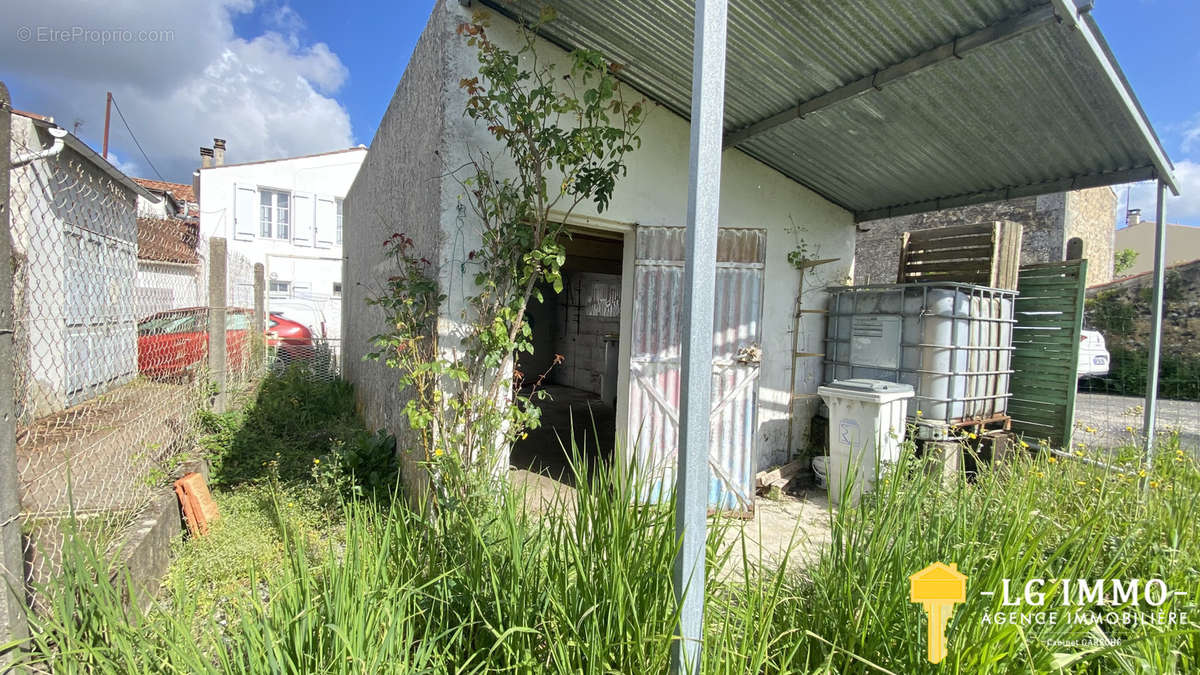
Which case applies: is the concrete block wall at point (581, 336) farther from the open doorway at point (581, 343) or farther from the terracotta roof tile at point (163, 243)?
the terracotta roof tile at point (163, 243)

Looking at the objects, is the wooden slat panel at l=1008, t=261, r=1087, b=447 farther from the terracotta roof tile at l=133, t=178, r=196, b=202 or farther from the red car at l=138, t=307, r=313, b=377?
the terracotta roof tile at l=133, t=178, r=196, b=202

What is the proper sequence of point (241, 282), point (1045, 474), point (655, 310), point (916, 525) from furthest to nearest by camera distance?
1. point (241, 282)
2. point (655, 310)
3. point (1045, 474)
4. point (916, 525)

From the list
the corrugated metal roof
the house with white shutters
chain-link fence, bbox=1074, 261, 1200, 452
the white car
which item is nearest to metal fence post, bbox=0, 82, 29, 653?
the corrugated metal roof

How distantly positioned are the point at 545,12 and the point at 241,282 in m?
7.46

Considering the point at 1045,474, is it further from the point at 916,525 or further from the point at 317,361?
the point at 317,361

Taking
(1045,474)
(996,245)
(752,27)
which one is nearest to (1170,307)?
(996,245)

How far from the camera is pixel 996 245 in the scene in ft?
16.7

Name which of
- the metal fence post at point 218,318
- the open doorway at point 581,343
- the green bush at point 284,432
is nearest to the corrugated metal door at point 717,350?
the green bush at point 284,432

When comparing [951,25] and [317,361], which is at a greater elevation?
[951,25]

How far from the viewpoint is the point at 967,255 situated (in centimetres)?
531

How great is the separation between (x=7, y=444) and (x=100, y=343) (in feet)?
18.9

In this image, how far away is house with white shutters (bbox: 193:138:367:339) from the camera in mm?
16297

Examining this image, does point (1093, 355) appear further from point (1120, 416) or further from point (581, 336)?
point (581, 336)

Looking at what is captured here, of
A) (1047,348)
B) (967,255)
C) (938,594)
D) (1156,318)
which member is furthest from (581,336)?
(938,594)
